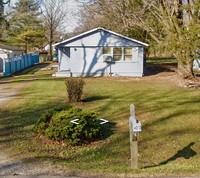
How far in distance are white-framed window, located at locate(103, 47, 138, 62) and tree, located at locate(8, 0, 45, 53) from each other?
1090 inches

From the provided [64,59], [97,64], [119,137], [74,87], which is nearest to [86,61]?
[97,64]

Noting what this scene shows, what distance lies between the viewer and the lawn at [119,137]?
5.14 m

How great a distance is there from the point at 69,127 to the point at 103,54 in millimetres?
16082

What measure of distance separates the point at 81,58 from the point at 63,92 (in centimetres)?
818

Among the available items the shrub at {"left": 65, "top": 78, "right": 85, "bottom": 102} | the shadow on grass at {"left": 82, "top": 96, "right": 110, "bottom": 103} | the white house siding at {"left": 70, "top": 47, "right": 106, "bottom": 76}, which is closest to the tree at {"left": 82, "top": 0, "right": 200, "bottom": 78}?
the white house siding at {"left": 70, "top": 47, "right": 106, "bottom": 76}

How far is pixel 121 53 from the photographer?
2227cm

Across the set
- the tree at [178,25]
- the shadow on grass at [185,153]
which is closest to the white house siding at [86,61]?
the tree at [178,25]

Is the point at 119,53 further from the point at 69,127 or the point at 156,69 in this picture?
the point at 69,127

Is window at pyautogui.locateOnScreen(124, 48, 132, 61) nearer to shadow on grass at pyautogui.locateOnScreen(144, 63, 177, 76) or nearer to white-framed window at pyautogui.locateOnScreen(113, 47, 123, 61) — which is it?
white-framed window at pyautogui.locateOnScreen(113, 47, 123, 61)

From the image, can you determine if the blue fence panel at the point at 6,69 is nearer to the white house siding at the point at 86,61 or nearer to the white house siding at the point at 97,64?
the white house siding at the point at 97,64

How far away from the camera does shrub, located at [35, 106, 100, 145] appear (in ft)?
22.0

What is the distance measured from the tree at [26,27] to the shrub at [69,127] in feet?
137

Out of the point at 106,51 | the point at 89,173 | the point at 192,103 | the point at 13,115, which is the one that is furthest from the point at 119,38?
the point at 89,173

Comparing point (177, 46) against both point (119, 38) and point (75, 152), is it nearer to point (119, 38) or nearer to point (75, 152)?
point (119, 38)
